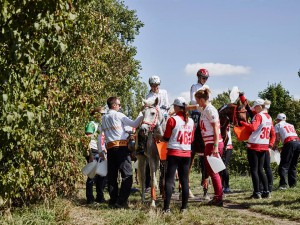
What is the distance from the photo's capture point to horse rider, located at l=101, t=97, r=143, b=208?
8922 mm

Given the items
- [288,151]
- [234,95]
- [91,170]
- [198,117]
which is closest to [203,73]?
[234,95]

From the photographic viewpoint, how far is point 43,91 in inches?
232

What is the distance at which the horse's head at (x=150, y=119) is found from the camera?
330 inches

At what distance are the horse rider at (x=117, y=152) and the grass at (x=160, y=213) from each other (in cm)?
33

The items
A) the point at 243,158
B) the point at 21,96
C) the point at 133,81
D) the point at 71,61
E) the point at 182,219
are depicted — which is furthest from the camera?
the point at 133,81

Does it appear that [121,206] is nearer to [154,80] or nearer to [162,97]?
[162,97]

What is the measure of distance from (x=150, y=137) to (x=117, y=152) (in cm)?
77

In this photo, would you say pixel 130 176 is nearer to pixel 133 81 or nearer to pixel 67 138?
pixel 67 138

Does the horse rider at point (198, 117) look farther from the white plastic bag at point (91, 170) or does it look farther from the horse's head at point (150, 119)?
the white plastic bag at point (91, 170)

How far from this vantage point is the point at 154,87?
32.9 ft

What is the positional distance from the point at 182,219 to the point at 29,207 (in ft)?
9.39

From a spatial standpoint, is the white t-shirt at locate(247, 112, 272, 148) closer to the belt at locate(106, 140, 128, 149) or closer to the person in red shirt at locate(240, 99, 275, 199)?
the person in red shirt at locate(240, 99, 275, 199)

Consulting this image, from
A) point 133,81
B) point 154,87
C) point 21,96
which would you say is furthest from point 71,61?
point 133,81

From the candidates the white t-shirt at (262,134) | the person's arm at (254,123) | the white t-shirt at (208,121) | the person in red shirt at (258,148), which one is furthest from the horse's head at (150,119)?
the white t-shirt at (262,134)
